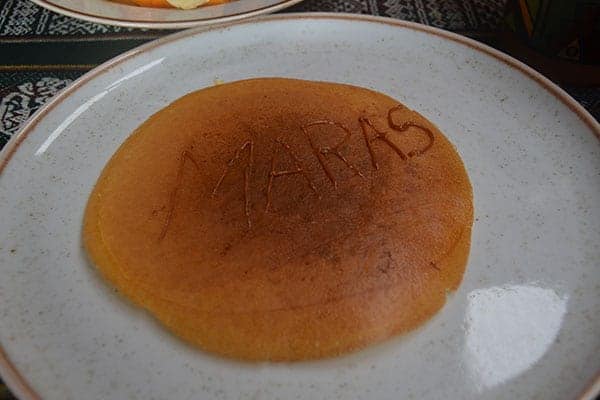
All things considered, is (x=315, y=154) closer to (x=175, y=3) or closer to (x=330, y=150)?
(x=330, y=150)

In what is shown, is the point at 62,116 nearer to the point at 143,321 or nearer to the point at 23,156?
the point at 23,156

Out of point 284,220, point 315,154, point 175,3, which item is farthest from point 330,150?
point 175,3

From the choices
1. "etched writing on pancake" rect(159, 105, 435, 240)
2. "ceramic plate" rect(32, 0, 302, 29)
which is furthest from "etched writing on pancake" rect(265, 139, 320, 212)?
Answer: "ceramic plate" rect(32, 0, 302, 29)

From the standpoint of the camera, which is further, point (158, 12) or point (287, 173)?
point (158, 12)

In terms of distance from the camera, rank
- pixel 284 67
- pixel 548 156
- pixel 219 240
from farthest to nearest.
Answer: pixel 284 67 < pixel 548 156 < pixel 219 240

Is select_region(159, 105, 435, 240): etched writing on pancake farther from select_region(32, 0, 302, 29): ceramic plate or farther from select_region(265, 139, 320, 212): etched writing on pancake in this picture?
select_region(32, 0, 302, 29): ceramic plate

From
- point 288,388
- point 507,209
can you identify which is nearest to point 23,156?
point 288,388

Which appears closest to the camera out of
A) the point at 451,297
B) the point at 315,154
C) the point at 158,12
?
the point at 451,297
